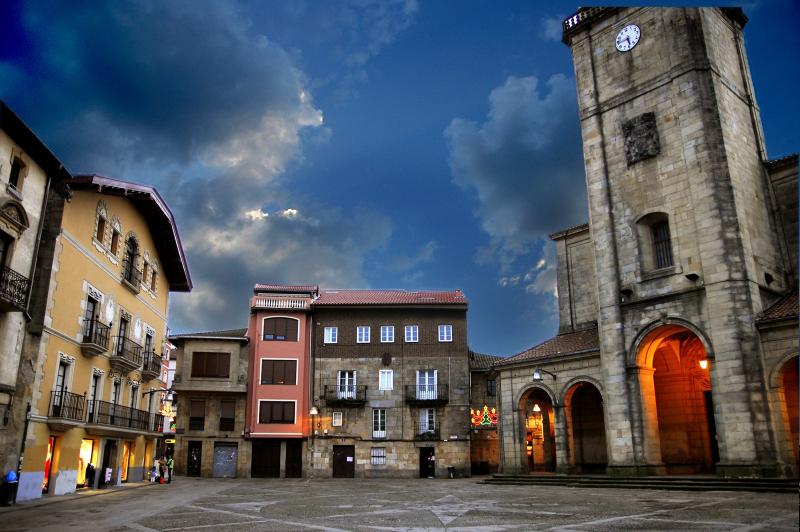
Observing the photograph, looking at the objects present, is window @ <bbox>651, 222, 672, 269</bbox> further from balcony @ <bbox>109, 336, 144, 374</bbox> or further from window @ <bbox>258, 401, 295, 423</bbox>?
window @ <bbox>258, 401, 295, 423</bbox>

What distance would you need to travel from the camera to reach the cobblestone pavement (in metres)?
12.6

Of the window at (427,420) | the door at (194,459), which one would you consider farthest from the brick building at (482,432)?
the door at (194,459)

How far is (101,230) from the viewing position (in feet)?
86.3

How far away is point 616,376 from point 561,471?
16.7 ft

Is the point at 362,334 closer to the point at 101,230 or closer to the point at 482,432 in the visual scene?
the point at 482,432

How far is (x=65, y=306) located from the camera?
74.6 ft

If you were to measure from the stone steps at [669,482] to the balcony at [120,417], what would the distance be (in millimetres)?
17385

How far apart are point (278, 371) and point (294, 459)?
5.97m

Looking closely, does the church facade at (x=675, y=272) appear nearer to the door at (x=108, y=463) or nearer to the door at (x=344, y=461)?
the door at (x=344, y=461)

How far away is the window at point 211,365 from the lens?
4284 cm

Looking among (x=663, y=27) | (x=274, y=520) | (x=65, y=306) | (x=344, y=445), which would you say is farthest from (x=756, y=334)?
(x=344, y=445)

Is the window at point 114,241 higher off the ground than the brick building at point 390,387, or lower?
higher

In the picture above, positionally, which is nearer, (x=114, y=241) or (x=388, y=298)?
(x=114, y=241)

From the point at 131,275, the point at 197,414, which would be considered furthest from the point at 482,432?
the point at 131,275
